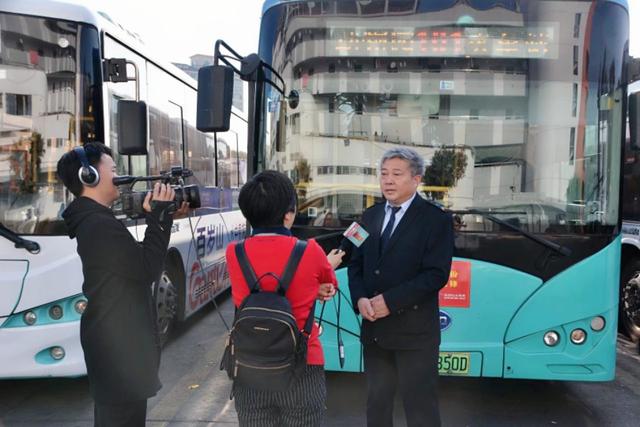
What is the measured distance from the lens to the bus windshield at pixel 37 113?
4.18 metres

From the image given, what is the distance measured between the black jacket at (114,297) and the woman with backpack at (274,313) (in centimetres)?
42

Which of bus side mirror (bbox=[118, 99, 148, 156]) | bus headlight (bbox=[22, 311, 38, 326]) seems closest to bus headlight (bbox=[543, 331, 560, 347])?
bus side mirror (bbox=[118, 99, 148, 156])

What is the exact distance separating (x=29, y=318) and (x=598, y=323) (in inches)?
159

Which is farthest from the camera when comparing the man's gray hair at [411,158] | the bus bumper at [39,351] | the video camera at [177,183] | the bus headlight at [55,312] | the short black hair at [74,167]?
the bus headlight at [55,312]

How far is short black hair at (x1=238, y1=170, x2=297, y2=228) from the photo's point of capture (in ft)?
7.22

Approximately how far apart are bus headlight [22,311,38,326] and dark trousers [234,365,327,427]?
259cm

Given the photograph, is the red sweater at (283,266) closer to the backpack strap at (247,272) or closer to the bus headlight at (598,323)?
the backpack strap at (247,272)

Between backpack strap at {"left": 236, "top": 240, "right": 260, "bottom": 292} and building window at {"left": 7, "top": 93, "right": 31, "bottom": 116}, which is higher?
building window at {"left": 7, "top": 93, "right": 31, "bottom": 116}

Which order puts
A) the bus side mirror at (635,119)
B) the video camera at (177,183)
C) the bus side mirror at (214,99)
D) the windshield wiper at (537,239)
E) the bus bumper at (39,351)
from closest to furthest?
the video camera at (177,183) → the bus side mirror at (214,99) → the windshield wiper at (537,239) → the bus bumper at (39,351) → the bus side mirror at (635,119)

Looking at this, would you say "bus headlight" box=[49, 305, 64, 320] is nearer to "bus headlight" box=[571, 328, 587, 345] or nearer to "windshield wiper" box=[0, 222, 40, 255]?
"windshield wiper" box=[0, 222, 40, 255]

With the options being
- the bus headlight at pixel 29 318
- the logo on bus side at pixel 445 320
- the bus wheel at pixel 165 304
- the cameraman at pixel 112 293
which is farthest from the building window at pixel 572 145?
the bus headlight at pixel 29 318

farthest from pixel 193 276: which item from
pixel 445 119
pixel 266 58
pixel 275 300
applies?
Answer: pixel 275 300

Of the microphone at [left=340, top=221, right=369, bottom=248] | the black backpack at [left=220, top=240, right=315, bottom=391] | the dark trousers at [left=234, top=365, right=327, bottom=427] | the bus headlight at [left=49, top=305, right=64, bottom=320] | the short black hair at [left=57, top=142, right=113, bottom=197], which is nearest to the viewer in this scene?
the black backpack at [left=220, top=240, right=315, bottom=391]

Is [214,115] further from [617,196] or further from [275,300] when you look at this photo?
[617,196]
